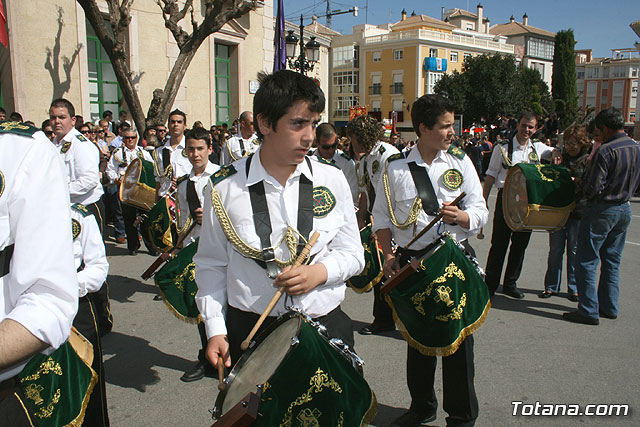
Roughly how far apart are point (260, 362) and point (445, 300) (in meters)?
1.56

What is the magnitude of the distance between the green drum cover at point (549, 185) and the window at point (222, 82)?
1555cm

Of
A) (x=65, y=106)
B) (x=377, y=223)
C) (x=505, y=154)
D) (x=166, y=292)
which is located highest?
(x=65, y=106)

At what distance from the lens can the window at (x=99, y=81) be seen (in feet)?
48.0

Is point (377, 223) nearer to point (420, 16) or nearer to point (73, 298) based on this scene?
point (73, 298)

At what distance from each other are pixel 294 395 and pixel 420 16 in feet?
243

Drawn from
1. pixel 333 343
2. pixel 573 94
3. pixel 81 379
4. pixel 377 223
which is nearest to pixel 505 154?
pixel 377 223

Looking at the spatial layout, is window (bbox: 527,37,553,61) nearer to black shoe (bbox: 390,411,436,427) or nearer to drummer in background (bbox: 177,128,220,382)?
drummer in background (bbox: 177,128,220,382)

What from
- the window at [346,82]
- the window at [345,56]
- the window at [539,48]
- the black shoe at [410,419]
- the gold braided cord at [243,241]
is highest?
the window at [539,48]

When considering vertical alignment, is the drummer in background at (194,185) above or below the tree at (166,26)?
below

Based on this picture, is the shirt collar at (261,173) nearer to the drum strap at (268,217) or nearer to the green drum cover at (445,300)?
the drum strap at (268,217)

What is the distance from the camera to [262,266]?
219 cm

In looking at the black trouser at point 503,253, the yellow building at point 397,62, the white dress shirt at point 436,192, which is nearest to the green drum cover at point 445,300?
the white dress shirt at point 436,192

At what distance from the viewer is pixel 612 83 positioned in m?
94.9

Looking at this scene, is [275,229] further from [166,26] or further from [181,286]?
[166,26]
